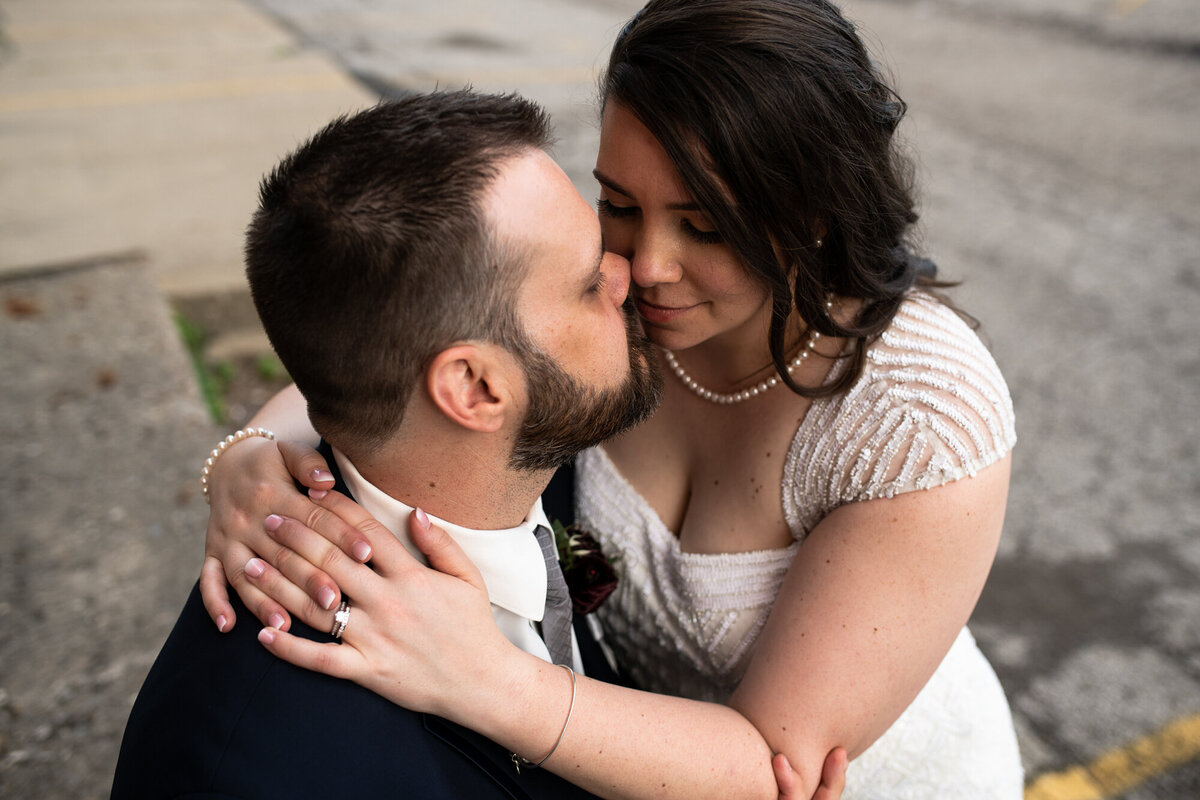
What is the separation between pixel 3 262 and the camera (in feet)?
18.7

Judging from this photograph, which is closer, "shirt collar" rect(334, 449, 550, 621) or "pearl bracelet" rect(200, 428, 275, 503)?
"shirt collar" rect(334, 449, 550, 621)

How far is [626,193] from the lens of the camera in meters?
→ 1.94

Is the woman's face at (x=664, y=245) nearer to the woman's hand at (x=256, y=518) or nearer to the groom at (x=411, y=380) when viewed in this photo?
the groom at (x=411, y=380)

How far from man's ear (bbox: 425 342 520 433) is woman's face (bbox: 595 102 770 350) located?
0.42 m

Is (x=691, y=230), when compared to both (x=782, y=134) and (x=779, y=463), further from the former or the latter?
(x=779, y=463)

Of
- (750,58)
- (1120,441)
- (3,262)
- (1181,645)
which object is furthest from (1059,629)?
(3,262)

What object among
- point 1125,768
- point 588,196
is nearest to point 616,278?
point 1125,768

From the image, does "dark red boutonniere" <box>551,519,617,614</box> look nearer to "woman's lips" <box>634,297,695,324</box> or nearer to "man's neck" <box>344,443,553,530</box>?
"man's neck" <box>344,443,553,530</box>

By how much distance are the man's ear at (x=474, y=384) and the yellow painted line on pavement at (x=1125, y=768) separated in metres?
2.29

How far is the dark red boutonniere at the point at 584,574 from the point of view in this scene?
7.00 feet

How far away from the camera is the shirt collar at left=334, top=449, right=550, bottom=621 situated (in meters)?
1.75

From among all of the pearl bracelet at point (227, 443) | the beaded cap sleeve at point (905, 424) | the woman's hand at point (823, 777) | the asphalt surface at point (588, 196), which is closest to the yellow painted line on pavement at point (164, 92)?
the asphalt surface at point (588, 196)

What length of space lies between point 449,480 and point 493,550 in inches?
6.2

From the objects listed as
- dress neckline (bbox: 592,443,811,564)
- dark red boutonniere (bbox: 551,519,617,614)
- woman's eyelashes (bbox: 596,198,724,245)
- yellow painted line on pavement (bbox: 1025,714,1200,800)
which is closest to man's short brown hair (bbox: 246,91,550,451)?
woman's eyelashes (bbox: 596,198,724,245)
